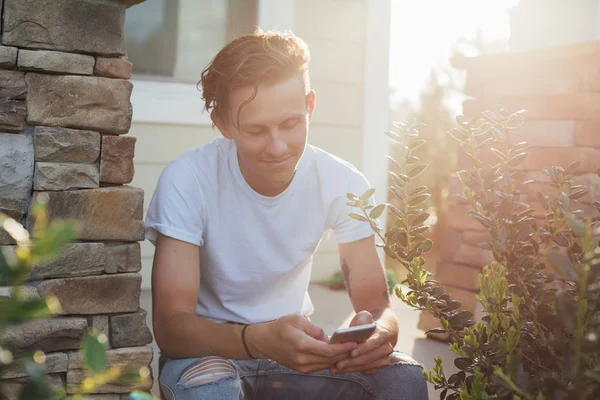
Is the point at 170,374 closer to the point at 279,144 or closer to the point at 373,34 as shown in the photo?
the point at 279,144

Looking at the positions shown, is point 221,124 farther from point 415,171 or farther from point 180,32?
point 180,32

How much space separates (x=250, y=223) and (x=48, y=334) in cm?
84

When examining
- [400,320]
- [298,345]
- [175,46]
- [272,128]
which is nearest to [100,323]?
[298,345]

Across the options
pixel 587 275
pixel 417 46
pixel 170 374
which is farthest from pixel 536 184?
pixel 417 46

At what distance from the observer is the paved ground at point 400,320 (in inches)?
123

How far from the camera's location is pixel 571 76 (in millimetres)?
3037

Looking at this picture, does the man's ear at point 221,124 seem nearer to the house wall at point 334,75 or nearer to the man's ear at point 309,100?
the man's ear at point 309,100

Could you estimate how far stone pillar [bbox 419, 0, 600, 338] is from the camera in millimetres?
2941

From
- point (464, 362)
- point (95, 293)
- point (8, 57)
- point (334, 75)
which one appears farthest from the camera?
point (334, 75)

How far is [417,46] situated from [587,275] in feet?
27.4

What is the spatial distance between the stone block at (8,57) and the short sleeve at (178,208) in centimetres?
68

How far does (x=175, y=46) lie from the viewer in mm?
4383

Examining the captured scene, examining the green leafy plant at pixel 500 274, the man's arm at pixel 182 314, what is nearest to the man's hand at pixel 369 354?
the man's arm at pixel 182 314

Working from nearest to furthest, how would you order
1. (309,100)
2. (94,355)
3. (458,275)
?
(94,355) → (309,100) → (458,275)
